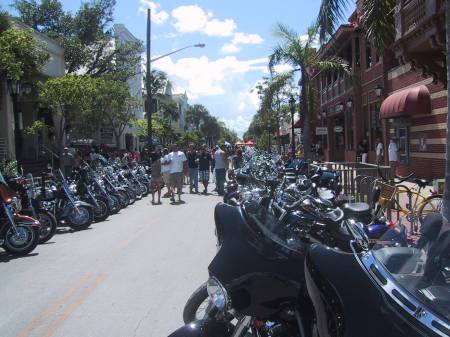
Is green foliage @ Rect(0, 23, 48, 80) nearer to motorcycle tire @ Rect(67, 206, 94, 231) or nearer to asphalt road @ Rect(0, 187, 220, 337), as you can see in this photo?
motorcycle tire @ Rect(67, 206, 94, 231)

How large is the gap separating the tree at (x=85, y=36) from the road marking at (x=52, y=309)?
29589mm

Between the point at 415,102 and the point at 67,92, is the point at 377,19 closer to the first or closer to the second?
the point at 415,102

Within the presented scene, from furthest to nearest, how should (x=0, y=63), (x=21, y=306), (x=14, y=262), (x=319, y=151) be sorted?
(x=319, y=151) → (x=0, y=63) → (x=14, y=262) → (x=21, y=306)

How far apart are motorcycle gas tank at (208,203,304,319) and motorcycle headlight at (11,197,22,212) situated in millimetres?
7058

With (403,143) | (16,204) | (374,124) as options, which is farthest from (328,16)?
(374,124)

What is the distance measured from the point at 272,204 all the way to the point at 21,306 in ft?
10.6

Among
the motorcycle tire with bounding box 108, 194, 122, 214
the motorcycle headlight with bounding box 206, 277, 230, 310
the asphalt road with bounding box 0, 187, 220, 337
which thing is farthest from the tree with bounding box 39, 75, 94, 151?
the motorcycle headlight with bounding box 206, 277, 230, 310

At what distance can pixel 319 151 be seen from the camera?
43.2 metres

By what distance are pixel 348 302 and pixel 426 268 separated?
0.52 metres

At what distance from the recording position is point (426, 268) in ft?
8.09

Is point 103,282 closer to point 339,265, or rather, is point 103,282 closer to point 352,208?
point 352,208

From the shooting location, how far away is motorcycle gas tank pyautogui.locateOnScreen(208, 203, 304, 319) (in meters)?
3.15

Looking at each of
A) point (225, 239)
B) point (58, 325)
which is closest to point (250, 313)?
point (225, 239)

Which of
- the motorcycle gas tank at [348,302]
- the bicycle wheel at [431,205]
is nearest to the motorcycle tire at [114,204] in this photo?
the bicycle wheel at [431,205]
